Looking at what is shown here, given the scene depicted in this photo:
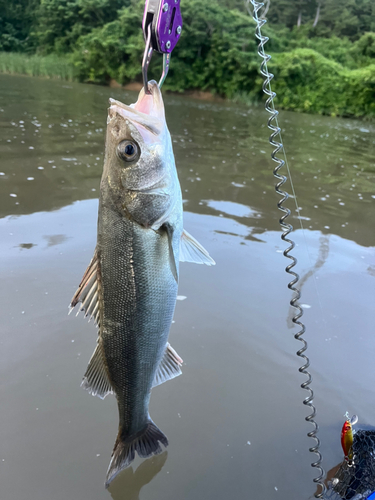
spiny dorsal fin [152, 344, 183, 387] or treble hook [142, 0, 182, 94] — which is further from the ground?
treble hook [142, 0, 182, 94]

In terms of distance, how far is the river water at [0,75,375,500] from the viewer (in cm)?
226

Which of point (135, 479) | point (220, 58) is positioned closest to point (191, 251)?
point (135, 479)

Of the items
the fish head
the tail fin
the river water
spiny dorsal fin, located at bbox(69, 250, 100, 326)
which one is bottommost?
the river water

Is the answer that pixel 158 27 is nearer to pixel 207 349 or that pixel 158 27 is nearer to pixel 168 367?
pixel 168 367

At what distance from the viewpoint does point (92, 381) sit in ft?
5.77

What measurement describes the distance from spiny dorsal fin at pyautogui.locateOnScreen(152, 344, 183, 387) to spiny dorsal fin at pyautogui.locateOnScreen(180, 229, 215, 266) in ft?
1.51

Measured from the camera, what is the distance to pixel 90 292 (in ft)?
5.41

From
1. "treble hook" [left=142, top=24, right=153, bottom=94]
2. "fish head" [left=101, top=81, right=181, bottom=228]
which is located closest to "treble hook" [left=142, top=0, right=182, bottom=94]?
"treble hook" [left=142, top=24, right=153, bottom=94]

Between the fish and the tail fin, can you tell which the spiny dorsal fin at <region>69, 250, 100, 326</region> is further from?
the tail fin

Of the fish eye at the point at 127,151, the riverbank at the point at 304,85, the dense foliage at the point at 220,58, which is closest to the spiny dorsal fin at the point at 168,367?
the fish eye at the point at 127,151

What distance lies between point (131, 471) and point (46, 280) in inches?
85.9

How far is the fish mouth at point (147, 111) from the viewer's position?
61.5 inches

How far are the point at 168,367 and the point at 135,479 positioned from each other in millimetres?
899

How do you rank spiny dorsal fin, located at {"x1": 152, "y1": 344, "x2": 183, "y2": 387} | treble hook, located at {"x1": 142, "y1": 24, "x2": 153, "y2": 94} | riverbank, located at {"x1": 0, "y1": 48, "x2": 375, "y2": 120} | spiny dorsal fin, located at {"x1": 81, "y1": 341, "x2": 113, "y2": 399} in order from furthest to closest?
riverbank, located at {"x1": 0, "y1": 48, "x2": 375, "y2": 120} → spiny dorsal fin, located at {"x1": 152, "y1": 344, "x2": 183, "y2": 387} → spiny dorsal fin, located at {"x1": 81, "y1": 341, "x2": 113, "y2": 399} → treble hook, located at {"x1": 142, "y1": 24, "x2": 153, "y2": 94}
